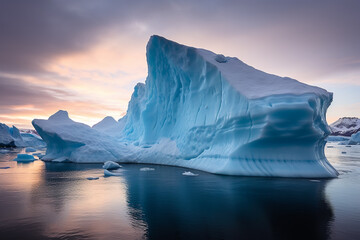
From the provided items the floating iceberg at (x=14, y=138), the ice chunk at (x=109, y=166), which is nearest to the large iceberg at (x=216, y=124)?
the ice chunk at (x=109, y=166)

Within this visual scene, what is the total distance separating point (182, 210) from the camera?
6.59 m

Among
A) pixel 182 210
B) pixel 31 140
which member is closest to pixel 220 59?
pixel 182 210

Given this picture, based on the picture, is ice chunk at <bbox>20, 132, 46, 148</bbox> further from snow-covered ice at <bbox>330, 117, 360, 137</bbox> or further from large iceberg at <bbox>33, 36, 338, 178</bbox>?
snow-covered ice at <bbox>330, 117, 360, 137</bbox>

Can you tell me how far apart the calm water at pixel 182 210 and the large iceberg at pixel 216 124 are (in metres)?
1.62

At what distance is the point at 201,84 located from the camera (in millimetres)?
16875

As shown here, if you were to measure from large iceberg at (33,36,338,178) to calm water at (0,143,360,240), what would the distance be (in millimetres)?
1617

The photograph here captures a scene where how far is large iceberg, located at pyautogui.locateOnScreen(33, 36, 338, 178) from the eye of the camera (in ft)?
37.7

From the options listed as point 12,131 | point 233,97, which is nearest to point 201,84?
point 233,97

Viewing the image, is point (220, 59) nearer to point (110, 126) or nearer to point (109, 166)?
point (109, 166)

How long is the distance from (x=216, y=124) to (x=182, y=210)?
8571 millimetres

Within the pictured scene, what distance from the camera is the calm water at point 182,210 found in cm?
498

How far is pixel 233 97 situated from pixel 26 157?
58.9 ft

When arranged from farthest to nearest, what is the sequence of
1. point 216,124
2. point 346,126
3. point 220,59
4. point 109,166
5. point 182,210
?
point 346,126, point 109,166, point 220,59, point 216,124, point 182,210

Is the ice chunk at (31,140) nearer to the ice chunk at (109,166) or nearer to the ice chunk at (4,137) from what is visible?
the ice chunk at (4,137)
